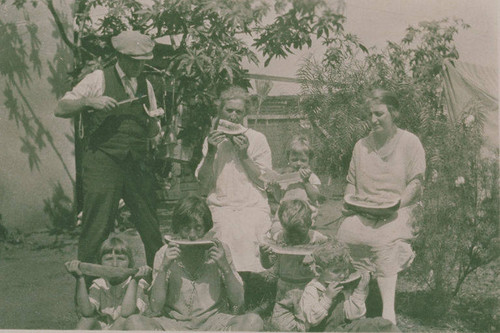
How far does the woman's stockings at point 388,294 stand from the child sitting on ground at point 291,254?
38 cm

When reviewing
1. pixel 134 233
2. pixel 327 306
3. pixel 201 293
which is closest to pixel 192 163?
pixel 134 233

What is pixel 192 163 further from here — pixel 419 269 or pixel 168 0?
pixel 419 269

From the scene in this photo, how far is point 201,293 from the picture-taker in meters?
3.01

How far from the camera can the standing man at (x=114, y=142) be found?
10.8ft

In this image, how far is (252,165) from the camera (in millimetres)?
3615

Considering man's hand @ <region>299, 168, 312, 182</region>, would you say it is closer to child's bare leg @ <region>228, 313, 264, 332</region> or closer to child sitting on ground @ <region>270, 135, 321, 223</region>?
child sitting on ground @ <region>270, 135, 321, 223</region>

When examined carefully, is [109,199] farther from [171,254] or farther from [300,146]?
[300,146]

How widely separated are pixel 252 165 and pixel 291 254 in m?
0.67

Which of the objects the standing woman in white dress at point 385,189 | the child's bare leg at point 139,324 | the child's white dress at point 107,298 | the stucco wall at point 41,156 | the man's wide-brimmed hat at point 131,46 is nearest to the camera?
the child's bare leg at point 139,324

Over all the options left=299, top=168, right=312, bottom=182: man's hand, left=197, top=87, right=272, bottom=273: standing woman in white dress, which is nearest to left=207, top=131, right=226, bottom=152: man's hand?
left=197, top=87, right=272, bottom=273: standing woman in white dress

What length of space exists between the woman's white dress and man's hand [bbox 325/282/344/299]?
0.49 meters

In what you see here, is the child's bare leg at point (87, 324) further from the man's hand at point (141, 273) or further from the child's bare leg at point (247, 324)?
the child's bare leg at point (247, 324)

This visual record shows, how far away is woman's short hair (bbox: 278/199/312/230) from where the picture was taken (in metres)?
3.16

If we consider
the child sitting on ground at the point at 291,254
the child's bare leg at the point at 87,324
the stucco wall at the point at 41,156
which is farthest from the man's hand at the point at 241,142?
the stucco wall at the point at 41,156
